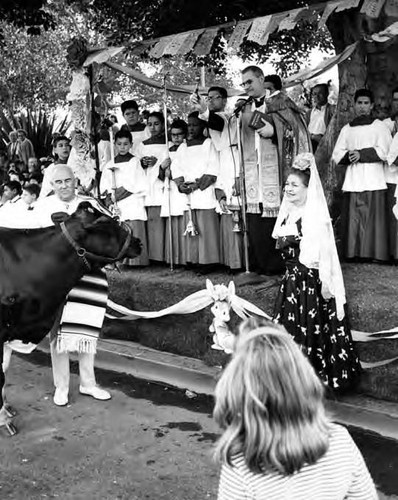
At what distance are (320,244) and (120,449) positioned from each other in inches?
81.1

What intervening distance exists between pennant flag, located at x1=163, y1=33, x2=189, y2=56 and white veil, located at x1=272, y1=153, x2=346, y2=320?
237 centimetres

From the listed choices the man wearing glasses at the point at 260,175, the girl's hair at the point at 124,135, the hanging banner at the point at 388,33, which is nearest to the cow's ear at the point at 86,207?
the man wearing glasses at the point at 260,175

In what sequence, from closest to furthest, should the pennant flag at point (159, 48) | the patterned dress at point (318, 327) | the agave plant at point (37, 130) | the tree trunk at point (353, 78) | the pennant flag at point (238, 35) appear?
the patterned dress at point (318, 327) < the pennant flag at point (238, 35) < the pennant flag at point (159, 48) < the tree trunk at point (353, 78) < the agave plant at point (37, 130)

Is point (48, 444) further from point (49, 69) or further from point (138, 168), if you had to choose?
point (49, 69)

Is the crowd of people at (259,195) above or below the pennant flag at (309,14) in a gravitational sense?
below

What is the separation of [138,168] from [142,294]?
171cm

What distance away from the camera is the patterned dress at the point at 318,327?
5.21 m

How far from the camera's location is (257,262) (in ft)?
23.4

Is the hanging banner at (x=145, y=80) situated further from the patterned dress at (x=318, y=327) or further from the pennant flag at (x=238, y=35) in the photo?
the patterned dress at (x=318, y=327)

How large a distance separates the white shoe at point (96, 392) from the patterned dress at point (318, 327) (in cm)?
170

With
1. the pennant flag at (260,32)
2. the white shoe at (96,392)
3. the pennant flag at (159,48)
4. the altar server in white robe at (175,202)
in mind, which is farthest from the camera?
the altar server in white robe at (175,202)

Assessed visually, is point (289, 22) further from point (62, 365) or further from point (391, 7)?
point (62, 365)

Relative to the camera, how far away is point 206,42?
6629 millimetres

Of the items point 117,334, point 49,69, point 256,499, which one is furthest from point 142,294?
point 49,69
